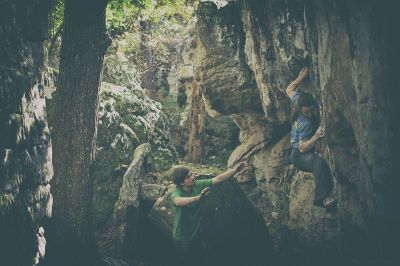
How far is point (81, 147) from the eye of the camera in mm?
10031

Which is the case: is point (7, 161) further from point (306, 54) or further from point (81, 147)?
point (306, 54)

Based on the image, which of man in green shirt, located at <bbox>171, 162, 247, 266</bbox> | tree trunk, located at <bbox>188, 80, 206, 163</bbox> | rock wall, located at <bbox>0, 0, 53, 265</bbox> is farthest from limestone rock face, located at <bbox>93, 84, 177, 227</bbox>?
rock wall, located at <bbox>0, 0, 53, 265</bbox>

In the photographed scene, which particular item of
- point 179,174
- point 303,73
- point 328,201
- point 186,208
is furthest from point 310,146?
point 186,208

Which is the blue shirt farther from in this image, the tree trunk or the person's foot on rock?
the tree trunk

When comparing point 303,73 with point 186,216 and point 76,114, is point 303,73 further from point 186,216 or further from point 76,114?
point 76,114

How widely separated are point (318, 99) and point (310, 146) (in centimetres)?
88

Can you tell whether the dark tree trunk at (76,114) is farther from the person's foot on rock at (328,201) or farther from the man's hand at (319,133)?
the person's foot on rock at (328,201)

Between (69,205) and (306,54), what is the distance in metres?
5.79

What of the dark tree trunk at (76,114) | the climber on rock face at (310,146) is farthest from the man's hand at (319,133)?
the dark tree trunk at (76,114)

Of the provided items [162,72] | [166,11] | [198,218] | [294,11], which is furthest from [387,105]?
[162,72]

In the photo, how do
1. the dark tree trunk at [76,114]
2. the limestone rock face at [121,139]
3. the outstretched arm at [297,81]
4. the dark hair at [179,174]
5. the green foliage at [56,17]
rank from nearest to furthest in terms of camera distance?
1. the dark hair at [179,174]
2. the outstretched arm at [297,81]
3. the dark tree trunk at [76,114]
4. the limestone rock face at [121,139]
5. the green foliage at [56,17]

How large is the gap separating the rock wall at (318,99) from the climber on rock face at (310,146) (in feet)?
1.32

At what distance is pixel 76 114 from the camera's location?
32.7 feet

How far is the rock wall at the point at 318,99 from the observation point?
6.37m
